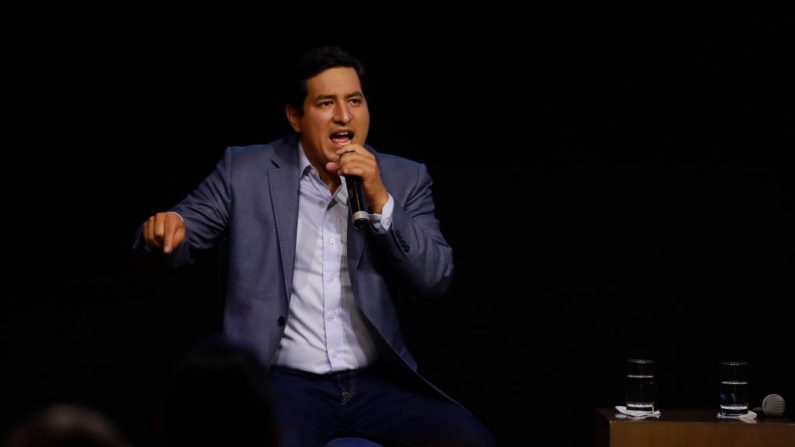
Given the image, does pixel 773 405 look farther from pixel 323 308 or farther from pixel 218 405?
pixel 218 405

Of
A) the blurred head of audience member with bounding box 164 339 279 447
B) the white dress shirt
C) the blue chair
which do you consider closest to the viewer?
the blurred head of audience member with bounding box 164 339 279 447

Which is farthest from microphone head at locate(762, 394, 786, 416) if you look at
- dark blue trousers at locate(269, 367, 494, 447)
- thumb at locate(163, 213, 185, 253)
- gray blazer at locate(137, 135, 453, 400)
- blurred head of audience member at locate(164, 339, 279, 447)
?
blurred head of audience member at locate(164, 339, 279, 447)

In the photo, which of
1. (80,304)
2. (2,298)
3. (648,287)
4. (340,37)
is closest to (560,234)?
(648,287)

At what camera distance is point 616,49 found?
341 centimetres

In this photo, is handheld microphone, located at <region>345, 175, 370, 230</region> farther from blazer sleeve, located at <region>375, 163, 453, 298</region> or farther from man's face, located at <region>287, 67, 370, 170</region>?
man's face, located at <region>287, 67, 370, 170</region>

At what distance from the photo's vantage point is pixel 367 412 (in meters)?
2.60

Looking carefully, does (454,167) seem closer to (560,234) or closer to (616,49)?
(560,234)

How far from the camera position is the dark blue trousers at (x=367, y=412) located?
2.52 meters

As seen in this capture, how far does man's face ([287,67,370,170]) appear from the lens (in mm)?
2725

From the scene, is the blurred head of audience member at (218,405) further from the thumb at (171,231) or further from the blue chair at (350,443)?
the blue chair at (350,443)

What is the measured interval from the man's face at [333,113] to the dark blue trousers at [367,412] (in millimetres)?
550

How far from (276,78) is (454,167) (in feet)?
2.02

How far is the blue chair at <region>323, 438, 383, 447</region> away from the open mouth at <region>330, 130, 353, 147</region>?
0.71 metres

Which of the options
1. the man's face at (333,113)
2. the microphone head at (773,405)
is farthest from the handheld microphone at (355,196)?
the microphone head at (773,405)
